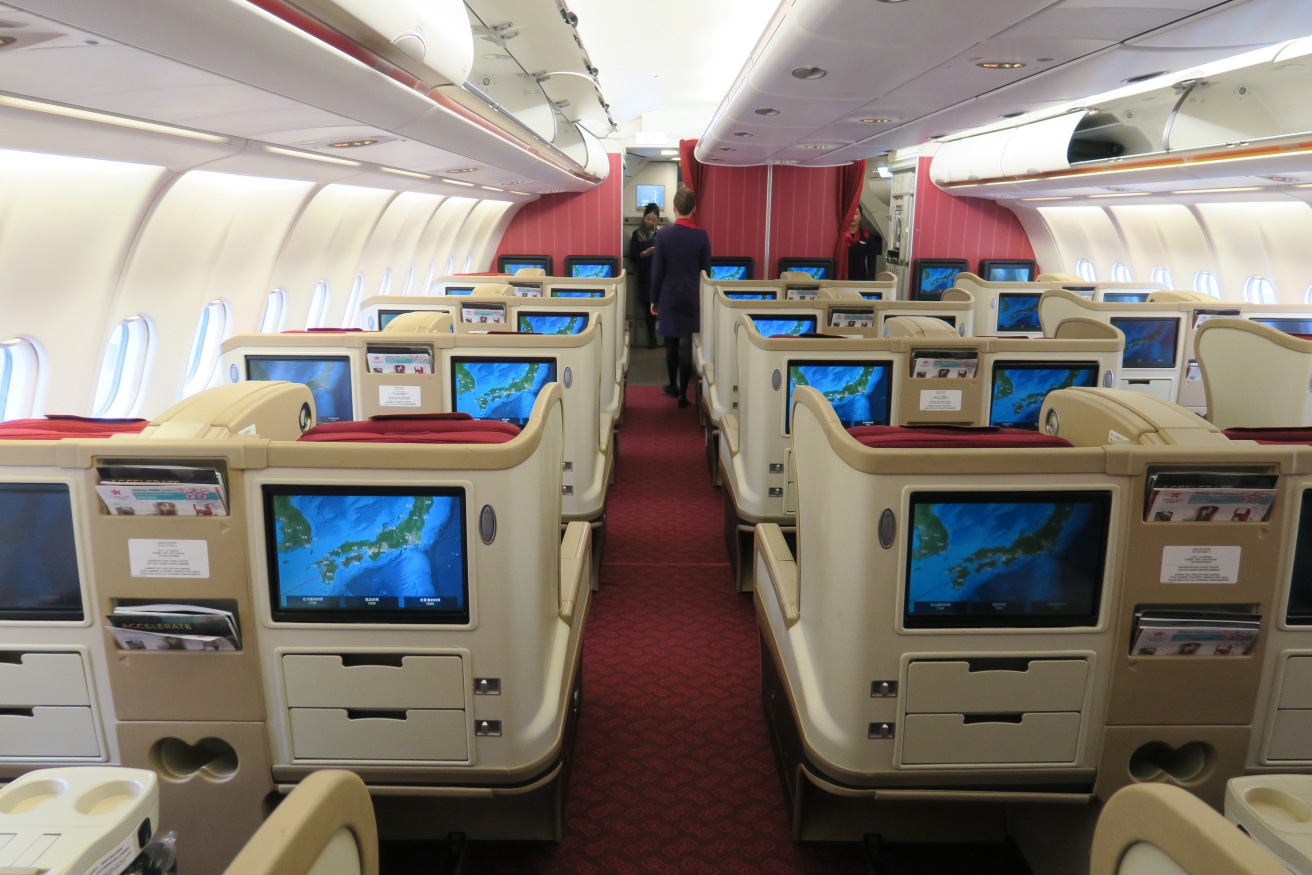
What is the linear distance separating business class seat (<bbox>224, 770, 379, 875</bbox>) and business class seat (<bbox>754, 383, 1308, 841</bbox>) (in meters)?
1.41

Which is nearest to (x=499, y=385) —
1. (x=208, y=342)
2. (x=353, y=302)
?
(x=208, y=342)

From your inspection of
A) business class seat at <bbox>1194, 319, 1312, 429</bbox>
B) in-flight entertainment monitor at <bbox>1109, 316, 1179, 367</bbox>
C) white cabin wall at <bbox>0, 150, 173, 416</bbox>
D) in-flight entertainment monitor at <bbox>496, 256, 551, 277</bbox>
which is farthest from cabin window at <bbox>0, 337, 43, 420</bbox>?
in-flight entertainment monitor at <bbox>496, 256, 551, 277</bbox>

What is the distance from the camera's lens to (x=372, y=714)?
7.39ft

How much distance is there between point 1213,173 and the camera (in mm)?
6266

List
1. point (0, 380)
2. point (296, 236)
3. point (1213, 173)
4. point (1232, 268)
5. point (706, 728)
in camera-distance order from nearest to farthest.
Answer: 1. point (706, 728)
2. point (0, 380)
3. point (1213, 173)
4. point (296, 236)
5. point (1232, 268)

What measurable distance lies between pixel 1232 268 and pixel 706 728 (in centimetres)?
960

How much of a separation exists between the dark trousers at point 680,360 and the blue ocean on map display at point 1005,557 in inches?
317

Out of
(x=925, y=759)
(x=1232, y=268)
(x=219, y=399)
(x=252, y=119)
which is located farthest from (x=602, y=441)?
(x=1232, y=268)

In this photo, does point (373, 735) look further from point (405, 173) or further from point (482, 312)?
point (405, 173)

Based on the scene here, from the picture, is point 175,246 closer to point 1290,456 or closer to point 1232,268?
point 1290,456

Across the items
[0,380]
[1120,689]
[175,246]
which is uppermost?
[175,246]

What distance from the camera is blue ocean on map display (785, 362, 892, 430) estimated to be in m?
4.24

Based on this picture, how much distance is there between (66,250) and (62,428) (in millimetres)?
2907

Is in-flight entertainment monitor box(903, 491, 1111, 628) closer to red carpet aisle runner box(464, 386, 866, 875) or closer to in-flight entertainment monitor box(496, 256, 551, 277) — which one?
red carpet aisle runner box(464, 386, 866, 875)
